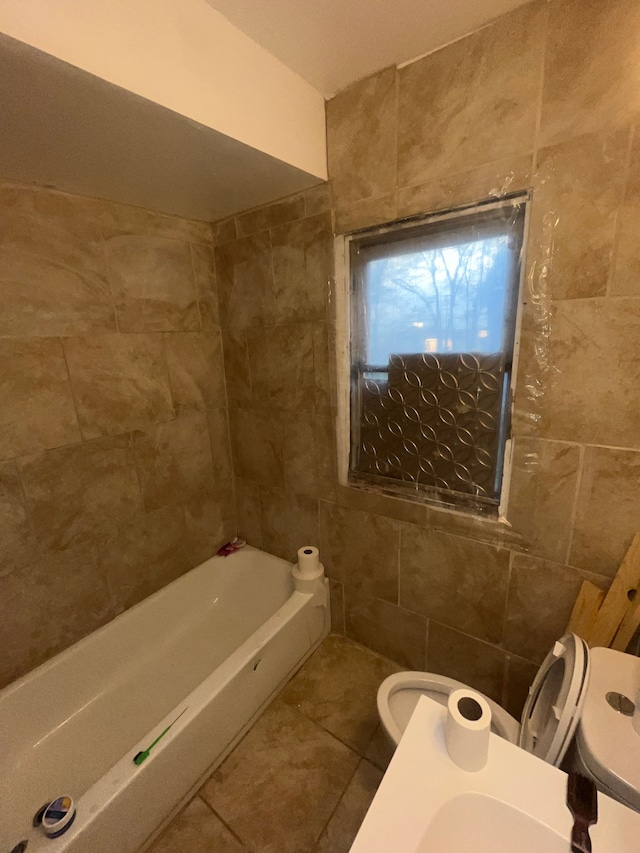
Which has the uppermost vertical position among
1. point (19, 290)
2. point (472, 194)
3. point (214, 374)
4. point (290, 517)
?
point (472, 194)

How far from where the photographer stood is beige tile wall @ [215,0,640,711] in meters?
0.94

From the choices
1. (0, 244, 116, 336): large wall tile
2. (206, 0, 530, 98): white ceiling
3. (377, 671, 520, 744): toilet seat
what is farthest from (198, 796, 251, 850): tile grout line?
(206, 0, 530, 98): white ceiling

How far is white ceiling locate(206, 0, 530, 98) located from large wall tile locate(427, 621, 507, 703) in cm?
195

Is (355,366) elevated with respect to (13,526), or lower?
elevated

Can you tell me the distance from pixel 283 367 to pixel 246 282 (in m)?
0.44

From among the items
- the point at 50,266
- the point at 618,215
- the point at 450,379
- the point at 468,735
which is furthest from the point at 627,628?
the point at 50,266

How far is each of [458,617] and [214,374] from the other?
1544mm

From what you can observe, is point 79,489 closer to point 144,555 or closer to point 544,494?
point 144,555

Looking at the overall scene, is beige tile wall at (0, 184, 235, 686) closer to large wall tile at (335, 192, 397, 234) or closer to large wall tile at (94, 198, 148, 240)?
large wall tile at (94, 198, 148, 240)

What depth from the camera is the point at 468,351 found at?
123cm

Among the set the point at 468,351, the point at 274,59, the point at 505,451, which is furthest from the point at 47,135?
the point at 505,451

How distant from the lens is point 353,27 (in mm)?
1017

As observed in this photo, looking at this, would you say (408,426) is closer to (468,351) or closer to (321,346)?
(468,351)

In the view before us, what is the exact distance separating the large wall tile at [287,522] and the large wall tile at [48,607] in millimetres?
772
